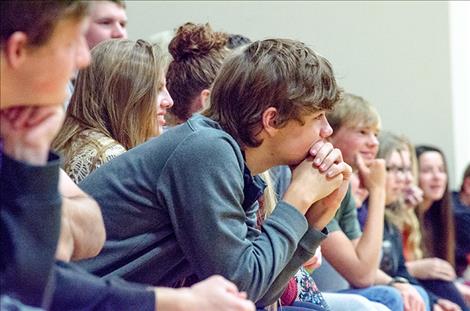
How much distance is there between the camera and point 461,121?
4.36 metres

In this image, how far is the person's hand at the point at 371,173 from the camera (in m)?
3.01

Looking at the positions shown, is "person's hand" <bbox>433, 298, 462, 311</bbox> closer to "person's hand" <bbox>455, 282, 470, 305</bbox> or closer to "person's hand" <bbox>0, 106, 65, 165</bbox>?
"person's hand" <bbox>455, 282, 470, 305</bbox>

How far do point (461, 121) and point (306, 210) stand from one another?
272 cm

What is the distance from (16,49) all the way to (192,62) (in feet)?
4.74

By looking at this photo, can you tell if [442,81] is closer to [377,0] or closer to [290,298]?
[377,0]

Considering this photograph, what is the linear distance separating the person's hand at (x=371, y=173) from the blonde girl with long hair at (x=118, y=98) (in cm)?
96

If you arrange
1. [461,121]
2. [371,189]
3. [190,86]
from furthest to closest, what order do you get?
[461,121] < [371,189] < [190,86]

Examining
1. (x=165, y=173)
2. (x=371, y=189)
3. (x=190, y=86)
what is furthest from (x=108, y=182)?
(x=371, y=189)

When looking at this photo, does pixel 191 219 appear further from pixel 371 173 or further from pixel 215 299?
pixel 371 173

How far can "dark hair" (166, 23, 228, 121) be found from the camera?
251 cm

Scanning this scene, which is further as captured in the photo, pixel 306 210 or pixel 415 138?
pixel 415 138

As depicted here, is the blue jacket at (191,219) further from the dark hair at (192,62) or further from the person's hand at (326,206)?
the dark hair at (192,62)

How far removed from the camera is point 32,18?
3.57 ft

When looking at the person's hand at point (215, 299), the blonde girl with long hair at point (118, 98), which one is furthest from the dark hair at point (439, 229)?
the person's hand at point (215, 299)
